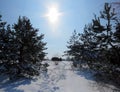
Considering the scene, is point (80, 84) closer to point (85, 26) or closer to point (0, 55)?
point (0, 55)

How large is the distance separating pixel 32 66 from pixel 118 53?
960cm

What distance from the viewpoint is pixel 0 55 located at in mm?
13328

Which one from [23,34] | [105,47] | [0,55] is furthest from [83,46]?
[0,55]

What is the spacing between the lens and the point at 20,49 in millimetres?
13992

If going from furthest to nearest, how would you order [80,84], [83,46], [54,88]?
[83,46], [80,84], [54,88]

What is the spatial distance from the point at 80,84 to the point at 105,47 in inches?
322

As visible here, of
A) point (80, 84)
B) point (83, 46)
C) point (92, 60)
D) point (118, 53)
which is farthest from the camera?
point (83, 46)

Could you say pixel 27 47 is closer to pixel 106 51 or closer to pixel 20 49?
pixel 20 49

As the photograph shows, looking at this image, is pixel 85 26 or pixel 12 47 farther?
pixel 85 26

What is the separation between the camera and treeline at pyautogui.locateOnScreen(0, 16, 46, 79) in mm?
13375

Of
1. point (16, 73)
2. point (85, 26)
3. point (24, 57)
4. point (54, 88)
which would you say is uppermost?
point (85, 26)

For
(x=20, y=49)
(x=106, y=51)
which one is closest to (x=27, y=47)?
(x=20, y=49)

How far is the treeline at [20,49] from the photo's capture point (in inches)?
527

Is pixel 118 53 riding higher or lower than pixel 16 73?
higher
